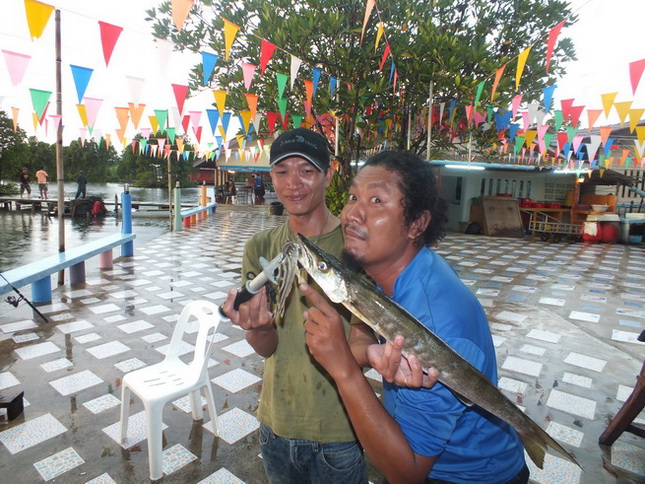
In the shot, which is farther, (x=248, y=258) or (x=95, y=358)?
(x=95, y=358)

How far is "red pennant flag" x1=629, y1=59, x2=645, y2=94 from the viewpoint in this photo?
15.7 feet

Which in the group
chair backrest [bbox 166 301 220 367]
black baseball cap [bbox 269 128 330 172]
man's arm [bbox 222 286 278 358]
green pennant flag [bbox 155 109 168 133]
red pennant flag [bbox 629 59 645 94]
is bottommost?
chair backrest [bbox 166 301 220 367]

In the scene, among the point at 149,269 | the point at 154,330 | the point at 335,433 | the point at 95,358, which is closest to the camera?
the point at 335,433

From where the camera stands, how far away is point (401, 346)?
102cm

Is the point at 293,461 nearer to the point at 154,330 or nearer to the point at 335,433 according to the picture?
the point at 335,433

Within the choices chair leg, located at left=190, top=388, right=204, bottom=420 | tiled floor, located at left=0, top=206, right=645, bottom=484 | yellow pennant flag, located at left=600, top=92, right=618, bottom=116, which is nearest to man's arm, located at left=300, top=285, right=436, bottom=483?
tiled floor, located at left=0, top=206, right=645, bottom=484

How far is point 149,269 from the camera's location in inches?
325

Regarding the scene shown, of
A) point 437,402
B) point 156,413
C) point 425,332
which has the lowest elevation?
point 156,413

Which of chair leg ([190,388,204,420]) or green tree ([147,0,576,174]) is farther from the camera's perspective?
green tree ([147,0,576,174])

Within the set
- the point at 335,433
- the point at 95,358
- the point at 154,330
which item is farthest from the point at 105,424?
the point at 335,433

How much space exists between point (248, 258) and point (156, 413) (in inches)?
61.9

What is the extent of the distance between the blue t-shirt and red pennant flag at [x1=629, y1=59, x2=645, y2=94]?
223 inches

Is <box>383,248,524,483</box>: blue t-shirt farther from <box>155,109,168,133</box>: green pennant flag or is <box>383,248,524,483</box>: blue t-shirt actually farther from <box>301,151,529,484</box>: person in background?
<box>155,109,168,133</box>: green pennant flag

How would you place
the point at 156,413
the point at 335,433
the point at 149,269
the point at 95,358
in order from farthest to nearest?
the point at 149,269
the point at 95,358
the point at 156,413
the point at 335,433
